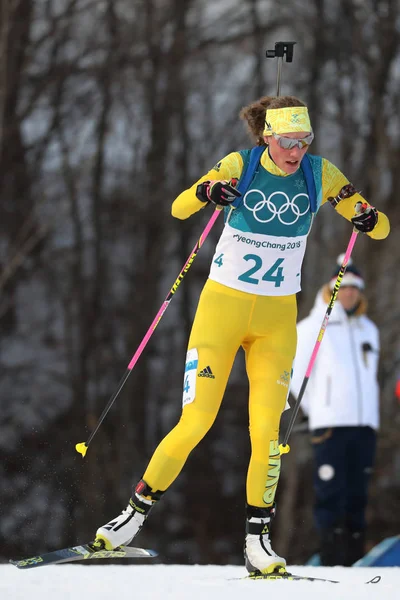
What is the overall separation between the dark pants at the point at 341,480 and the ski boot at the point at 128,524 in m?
2.16

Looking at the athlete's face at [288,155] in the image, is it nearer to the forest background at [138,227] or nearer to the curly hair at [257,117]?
the curly hair at [257,117]

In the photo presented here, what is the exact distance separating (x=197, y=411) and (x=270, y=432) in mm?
304

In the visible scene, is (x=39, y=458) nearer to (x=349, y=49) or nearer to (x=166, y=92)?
(x=166, y=92)

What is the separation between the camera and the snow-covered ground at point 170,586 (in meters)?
3.98

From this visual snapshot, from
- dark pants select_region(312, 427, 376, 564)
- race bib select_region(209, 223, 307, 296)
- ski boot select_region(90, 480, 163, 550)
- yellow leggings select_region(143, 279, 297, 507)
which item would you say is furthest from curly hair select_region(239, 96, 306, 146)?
dark pants select_region(312, 427, 376, 564)

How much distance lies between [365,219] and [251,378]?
79 cm

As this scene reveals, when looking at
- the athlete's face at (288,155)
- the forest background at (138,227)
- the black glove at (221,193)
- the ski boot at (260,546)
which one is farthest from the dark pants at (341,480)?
the forest background at (138,227)

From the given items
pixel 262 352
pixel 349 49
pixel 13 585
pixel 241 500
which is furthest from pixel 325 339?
pixel 349 49

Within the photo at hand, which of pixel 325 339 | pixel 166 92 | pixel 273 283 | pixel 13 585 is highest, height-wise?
pixel 166 92

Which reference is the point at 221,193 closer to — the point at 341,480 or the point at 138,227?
the point at 341,480

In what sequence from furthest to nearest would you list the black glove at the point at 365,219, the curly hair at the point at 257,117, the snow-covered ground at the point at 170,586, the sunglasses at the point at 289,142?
the curly hair at the point at 257,117 → the black glove at the point at 365,219 → the sunglasses at the point at 289,142 → the snow-covered ground at the point at 170,586

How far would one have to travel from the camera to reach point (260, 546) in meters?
4.55

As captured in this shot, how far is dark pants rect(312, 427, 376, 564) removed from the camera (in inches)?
258

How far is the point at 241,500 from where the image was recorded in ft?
40.5
